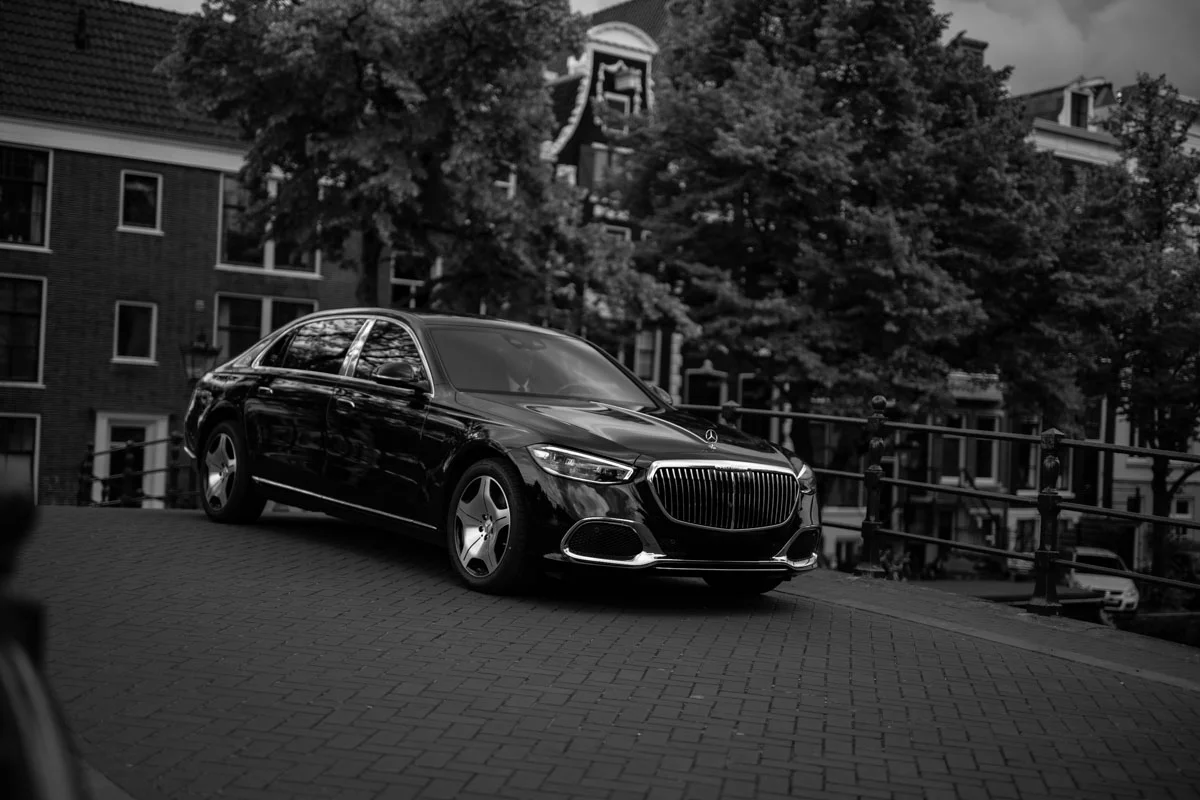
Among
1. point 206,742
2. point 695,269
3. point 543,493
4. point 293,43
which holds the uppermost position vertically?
point 293,43

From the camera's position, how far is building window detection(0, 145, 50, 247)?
3100 centimetres

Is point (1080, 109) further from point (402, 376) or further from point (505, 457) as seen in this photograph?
point (505, 457)

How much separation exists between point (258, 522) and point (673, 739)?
6436 millimetres

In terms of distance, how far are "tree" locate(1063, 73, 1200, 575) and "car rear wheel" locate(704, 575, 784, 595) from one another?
23285mm

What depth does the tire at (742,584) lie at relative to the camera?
27.1 feet

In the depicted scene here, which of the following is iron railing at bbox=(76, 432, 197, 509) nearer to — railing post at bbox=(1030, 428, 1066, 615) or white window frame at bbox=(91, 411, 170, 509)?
white window frame at bbox=(91, 411, 170, 509)

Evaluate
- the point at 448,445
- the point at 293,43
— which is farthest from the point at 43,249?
the point at 448,445

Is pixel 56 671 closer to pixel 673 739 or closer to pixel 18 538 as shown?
pixel 673 739

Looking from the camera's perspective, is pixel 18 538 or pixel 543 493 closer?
pixel 18 538

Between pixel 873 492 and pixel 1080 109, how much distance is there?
147ft

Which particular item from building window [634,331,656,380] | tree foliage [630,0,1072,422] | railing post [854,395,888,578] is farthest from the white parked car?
railing post [854,395,888,578]

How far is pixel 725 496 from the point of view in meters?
7.74

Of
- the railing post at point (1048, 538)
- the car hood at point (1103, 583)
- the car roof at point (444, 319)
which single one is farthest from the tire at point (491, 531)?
the car hood at point (1103, 583)

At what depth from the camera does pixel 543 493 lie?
751cm
